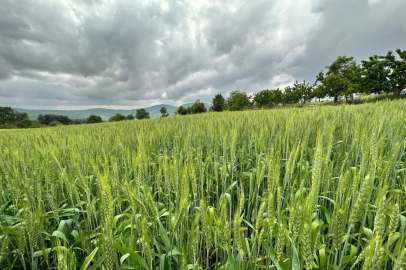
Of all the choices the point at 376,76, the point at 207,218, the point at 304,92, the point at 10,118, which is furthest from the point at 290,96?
the point at 10,118

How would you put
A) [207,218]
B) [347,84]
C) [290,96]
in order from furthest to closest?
[290,96]
[347,84]
[207,218]

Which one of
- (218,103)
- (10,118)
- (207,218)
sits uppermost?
(218,103)

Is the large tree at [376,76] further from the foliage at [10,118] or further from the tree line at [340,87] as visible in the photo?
the foliage at [10,118]

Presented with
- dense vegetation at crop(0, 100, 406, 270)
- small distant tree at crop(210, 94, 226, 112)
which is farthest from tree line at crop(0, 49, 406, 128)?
dense vegetation at crop(0, 100, 406, 270)

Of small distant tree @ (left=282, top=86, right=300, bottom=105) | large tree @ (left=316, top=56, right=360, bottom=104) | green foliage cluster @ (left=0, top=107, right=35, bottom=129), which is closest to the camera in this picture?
large tree @ (left=316, top=56, right=360, bottom=104)

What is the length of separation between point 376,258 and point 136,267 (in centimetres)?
97

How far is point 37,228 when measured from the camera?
83 centimetres

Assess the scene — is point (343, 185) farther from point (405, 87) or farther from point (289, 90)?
point (289, 90)

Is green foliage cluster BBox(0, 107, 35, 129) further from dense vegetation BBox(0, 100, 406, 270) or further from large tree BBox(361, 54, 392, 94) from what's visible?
large tree BBox(361, 54, 392, 94)

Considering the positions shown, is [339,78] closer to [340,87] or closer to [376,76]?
[340,87]

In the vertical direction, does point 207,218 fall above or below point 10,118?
below

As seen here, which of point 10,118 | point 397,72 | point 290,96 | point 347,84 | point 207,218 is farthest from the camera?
point 10,118

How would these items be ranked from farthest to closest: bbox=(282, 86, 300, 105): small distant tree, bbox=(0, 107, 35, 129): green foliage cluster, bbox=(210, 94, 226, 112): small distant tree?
bbox=(0, 107, 35, 129): green foliage cluster, bbox=(210, 94, 226, 112): small distant tree, bbox=(282, 86, 300, 105): small distant tree

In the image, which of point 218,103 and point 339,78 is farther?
point 218,103
